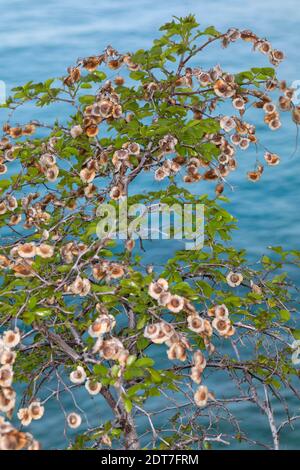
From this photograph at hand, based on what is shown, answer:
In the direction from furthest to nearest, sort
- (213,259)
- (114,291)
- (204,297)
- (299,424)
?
(299,424), (213,259), (204,297), (114,291)

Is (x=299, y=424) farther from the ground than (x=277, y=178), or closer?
closer

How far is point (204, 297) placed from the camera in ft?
17.3

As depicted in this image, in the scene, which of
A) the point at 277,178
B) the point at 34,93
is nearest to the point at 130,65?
the point at 34,93

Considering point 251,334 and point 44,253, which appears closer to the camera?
point 44,253

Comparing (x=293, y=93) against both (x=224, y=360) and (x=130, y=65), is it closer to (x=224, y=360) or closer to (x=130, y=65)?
(x=130, y=65)

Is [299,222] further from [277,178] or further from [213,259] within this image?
[213,259]

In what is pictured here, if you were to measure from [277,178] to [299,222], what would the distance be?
1.77 meters

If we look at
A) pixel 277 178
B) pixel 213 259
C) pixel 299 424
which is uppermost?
pixel 213 259

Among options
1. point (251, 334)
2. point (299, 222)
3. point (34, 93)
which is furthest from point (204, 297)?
point (299, 222)

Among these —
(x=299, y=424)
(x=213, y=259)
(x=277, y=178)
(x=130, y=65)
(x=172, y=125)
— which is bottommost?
(x=299, y=424)

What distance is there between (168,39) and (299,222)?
313 inches

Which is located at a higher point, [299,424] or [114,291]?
[114,291]

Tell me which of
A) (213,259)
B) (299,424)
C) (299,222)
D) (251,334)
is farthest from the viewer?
(299,222)

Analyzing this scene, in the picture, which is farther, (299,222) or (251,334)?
(299,222)
